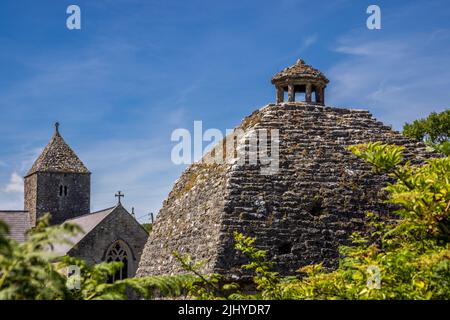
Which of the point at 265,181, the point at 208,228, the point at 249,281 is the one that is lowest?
the point at 249,281

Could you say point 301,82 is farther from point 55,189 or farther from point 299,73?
point 55,189

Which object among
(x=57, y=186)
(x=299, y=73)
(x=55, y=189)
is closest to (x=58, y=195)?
(x=55, y=189)

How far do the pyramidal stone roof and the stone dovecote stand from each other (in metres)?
0.02

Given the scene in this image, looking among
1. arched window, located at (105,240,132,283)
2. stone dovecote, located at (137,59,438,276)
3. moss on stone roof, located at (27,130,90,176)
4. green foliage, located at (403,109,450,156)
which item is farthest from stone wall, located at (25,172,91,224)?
stone dovecote, located at (137,59,438,276)

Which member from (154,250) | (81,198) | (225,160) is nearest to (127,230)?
(81,198)

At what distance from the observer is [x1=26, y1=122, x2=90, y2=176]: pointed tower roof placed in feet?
164

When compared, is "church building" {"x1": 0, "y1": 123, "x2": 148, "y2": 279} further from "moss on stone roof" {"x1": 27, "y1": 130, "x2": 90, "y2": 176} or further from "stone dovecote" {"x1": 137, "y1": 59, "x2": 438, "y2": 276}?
"stone dovecote" {"x1": 137, "y1": 59, "x2": 438, "y2": 276}

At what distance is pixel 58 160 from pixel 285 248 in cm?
3986

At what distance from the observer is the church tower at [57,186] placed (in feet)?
162

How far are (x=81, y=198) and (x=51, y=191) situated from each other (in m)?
2.30

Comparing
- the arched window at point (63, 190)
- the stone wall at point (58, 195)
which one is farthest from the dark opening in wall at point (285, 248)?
the arched window at point (63, 190)

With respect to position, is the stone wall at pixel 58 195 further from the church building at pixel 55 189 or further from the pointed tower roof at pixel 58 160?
the pointed tower roof at pixel 58 160

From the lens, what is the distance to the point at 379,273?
5.18 meters
